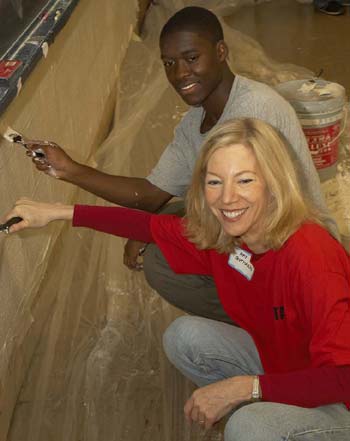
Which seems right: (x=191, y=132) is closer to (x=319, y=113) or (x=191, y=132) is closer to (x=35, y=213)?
(x=35, y=213)

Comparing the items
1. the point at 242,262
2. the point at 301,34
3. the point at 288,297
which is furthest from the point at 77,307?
the point at 301,34

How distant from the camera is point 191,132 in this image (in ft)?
7.15

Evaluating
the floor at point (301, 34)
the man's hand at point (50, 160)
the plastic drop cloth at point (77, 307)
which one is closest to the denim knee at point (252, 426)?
the plastic drop cloth at point (77, 307)

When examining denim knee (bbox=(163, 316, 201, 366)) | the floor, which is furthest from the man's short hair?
the floor

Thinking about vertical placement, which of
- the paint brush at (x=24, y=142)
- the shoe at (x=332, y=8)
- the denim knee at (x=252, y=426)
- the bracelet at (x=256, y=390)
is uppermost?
the paint brush at (x=24, y=142)

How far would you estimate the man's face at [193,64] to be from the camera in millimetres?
2020

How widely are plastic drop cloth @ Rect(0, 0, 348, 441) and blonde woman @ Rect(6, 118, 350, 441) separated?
286 millimetres

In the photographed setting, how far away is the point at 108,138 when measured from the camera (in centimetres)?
347

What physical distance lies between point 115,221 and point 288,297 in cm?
56

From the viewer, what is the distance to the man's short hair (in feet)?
6.64

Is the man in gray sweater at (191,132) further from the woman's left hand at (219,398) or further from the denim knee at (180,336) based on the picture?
the woman's left hand at (219,398)

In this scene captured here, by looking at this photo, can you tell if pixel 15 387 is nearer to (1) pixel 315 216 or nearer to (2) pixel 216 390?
(2) pixel 216 390

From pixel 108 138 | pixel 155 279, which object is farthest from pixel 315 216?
pixel 108 138

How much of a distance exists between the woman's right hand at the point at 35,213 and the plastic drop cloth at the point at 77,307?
24cm
